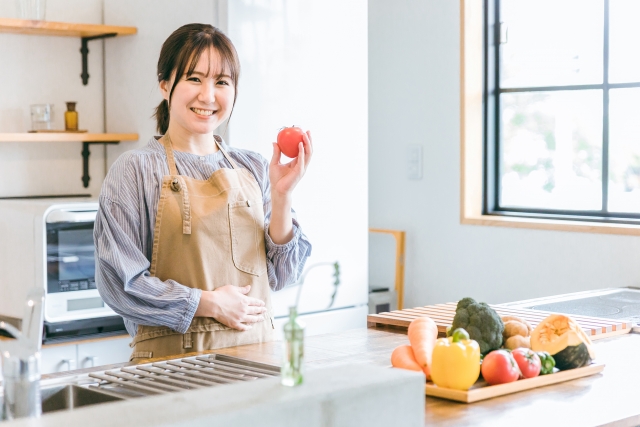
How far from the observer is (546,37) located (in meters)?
3.69

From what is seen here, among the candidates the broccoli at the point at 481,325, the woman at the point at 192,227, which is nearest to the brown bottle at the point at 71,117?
the woman at the point at 192,227

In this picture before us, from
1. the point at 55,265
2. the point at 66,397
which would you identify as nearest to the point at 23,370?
the point at 66,397

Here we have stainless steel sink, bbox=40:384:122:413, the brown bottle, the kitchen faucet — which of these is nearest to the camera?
the kitchen faucet

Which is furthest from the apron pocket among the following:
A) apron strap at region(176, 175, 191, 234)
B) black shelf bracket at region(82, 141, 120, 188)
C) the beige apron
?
black shelf bracket at region(82, 141, 120, 188)

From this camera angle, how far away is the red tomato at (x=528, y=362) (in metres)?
1.58

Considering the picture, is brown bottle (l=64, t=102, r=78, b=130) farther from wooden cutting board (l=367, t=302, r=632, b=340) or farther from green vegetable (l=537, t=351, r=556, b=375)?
green vegetable (l=537, t=351, r=556, b=375)

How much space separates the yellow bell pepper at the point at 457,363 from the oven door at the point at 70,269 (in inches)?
67.2

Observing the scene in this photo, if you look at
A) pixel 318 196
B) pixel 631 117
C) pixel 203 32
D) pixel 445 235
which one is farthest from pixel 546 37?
pixel 203 32

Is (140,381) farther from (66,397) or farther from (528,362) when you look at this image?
(528,362)

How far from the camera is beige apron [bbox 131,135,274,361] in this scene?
196 centimetres

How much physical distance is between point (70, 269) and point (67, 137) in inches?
21.4

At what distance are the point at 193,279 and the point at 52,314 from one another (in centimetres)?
109

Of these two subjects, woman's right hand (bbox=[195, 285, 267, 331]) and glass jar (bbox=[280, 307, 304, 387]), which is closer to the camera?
glass jar (bbox=[280, 307, 304, 387])

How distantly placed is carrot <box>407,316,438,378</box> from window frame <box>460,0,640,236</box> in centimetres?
207
